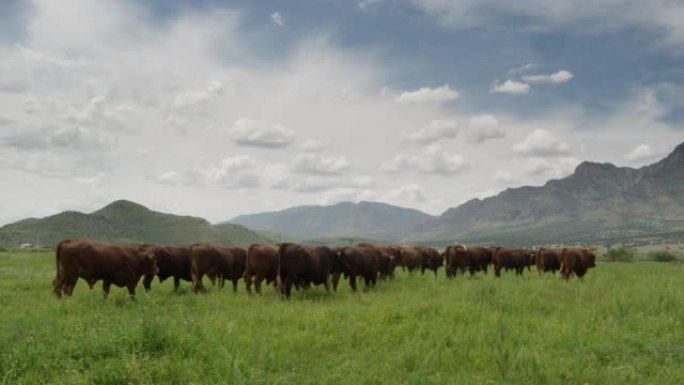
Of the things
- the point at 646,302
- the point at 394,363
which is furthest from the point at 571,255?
the point at 394,363

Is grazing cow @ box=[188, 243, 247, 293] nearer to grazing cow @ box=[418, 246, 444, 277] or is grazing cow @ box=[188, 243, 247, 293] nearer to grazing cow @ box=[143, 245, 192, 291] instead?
grazing cow @ box=[143, 245, 192, 291]

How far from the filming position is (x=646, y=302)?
52.2 feet

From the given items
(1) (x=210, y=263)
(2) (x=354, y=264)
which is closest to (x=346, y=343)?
(2) (x=354, y=264)

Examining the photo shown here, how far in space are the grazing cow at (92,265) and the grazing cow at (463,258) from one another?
17853 mm

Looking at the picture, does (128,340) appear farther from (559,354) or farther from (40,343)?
(559,354)

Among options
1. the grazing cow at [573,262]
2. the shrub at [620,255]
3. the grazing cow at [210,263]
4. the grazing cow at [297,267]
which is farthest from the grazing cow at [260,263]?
the shrub at [620,255]

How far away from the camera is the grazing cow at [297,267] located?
1872 centimetres

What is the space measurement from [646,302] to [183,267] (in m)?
16.8

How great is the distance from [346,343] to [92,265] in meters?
9.86

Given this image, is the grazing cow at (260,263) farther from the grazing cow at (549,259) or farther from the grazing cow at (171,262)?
the grazing cow at (549,259)

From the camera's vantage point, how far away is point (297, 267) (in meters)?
18.8

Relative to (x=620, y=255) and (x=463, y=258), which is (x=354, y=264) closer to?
(x=463, y=258)

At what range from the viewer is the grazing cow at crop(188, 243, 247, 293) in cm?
2058

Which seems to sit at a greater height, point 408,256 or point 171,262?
point 171,262
